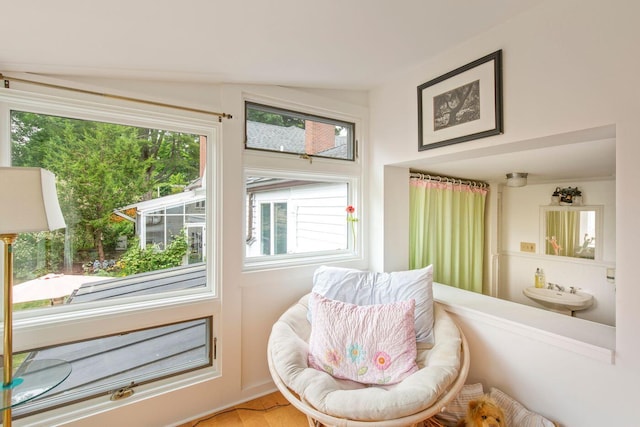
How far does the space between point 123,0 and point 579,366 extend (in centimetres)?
252

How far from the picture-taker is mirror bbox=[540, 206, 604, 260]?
250 centimetres

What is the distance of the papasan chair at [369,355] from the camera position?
112 cm

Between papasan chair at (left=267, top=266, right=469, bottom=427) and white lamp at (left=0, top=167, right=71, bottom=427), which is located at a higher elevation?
white lamp at (left=0, top=167, right=71, bottom=427)

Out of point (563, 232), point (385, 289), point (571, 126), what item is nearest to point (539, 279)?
point (563, 232)

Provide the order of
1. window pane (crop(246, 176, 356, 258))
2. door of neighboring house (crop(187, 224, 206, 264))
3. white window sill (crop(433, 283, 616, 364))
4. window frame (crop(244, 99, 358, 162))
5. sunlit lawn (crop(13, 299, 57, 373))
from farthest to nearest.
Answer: window pane (crop(246, 176, 356, 258)), window frame (crop(244, 99, 358, 162)), door of neighboring house (crop(187, 224, 206, 264)), sunlit lawn (crop(13, 299, 57, 373)), white window sill (crop(433, 283, 616, 364))

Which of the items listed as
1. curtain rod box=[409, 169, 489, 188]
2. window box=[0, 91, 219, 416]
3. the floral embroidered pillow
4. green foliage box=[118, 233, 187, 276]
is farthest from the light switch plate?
green foliage box=[118, 233, 187, 276]

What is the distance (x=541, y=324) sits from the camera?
145 cm

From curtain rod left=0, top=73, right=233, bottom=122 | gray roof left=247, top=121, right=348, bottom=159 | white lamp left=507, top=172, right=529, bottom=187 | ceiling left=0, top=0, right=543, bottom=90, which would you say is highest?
ceiling left=0, top=0, right=543, bottom=90

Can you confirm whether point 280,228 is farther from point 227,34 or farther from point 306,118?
point 227,34

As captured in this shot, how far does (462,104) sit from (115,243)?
7.64ft

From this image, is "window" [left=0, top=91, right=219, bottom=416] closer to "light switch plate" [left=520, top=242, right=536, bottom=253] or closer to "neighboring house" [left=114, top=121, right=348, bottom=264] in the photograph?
"neighboring house" [left=114, top=121, right=348, bottom=264]

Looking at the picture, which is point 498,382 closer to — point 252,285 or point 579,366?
point 579,366

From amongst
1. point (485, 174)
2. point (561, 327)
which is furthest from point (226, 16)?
point (485, 174)

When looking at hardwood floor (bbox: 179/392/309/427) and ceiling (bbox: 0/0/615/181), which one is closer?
ceiling (bbox: 0/0/615/181)
